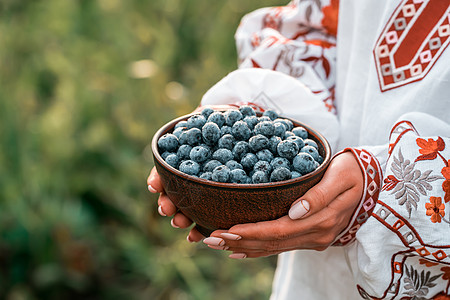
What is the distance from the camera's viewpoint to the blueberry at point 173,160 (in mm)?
538

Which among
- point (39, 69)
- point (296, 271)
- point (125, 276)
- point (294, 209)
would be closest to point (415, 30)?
point (294, 209)

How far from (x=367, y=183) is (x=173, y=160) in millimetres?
241

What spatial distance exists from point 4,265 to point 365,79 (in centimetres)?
120

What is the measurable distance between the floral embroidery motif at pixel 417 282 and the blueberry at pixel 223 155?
274 mm

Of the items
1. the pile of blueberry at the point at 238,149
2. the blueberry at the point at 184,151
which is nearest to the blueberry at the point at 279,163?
the pile of blueberry at the point at 238,149

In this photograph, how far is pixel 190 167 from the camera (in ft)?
1.69

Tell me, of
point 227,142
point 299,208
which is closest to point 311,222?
point 299,208

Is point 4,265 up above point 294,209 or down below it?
below

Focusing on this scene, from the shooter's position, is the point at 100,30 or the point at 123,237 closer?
the point at 123,237

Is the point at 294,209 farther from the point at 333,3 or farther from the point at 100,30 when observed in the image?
the point at 100,30

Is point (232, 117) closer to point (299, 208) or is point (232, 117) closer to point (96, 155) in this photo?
point (299, 208)

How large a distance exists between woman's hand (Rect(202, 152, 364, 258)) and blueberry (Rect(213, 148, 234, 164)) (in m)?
0.08

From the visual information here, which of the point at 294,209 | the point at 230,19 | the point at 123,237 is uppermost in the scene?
the point at 294,209

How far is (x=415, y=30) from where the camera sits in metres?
0.61
